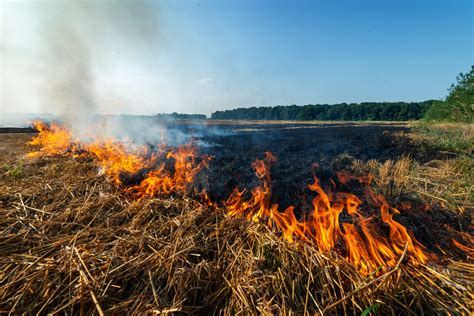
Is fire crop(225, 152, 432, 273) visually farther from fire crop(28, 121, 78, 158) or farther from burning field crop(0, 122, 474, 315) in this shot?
fire crop(28, 121, 78, 158)

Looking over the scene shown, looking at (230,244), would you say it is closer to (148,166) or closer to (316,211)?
(316,211)

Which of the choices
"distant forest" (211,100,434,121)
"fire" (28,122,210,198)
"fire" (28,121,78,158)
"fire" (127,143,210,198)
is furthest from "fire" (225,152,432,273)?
"distant forest" (211,100,434,121)

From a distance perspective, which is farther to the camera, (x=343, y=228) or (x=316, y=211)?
(x=316, y=211)

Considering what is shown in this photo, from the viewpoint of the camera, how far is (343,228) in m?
3.00

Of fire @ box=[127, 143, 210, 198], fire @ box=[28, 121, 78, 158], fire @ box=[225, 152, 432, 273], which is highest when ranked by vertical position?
fire @ box=[28, 121, 78, 158]

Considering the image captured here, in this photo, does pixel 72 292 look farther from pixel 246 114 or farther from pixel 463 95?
pixel 246 114

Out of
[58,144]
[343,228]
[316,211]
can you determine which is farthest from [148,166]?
[58,144]

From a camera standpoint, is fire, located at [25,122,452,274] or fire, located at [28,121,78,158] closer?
fire, located at [25,122,452,274]

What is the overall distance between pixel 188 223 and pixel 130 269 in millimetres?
1034

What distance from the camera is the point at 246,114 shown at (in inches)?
3802

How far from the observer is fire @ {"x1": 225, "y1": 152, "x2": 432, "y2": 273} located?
2.52m

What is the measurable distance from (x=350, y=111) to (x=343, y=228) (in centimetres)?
8435

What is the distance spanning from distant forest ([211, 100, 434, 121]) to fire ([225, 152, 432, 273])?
2879 inches

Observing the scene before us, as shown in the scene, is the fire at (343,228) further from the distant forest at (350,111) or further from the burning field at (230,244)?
the distant forest at (350,111)
